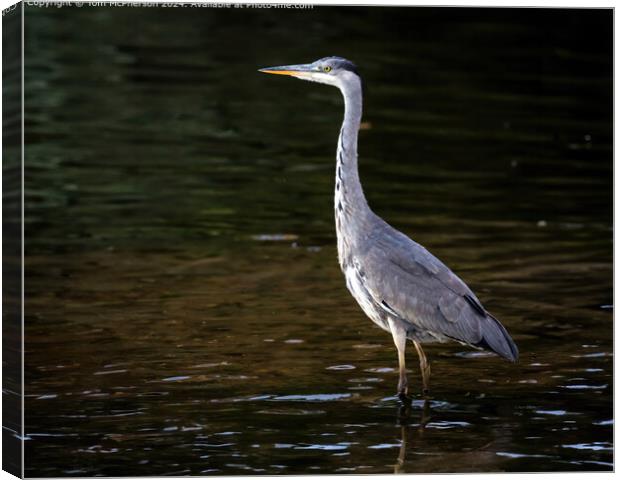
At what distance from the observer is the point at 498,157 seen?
1232cm

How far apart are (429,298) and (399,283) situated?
0.60 ft

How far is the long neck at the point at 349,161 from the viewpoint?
920cm

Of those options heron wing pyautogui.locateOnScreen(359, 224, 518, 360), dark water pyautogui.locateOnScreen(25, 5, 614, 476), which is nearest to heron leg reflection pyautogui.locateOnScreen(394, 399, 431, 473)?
dark water pyautogui.locateOnScreen(25, 5, 614, 476)

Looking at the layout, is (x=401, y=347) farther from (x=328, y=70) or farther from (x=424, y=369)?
(x=328, y=70)

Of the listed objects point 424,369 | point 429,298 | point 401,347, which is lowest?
point 424,369

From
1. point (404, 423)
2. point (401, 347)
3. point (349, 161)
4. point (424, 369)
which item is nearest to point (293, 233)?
point (349, 161)

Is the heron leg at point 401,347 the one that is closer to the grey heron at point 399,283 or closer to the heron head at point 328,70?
the grey heron at point 399,283

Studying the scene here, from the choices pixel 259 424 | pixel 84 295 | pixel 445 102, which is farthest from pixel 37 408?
pixel 445 102

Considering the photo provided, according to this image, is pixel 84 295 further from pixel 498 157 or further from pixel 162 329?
pixel 498 157

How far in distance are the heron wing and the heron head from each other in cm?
97

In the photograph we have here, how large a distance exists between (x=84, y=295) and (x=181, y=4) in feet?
9.91

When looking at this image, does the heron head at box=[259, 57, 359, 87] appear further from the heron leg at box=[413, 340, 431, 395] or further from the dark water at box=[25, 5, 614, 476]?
the heron leg at box=[413, 340, 431, 395]

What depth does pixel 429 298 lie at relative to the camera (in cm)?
907

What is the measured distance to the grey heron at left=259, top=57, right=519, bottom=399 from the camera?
29.7 ft
